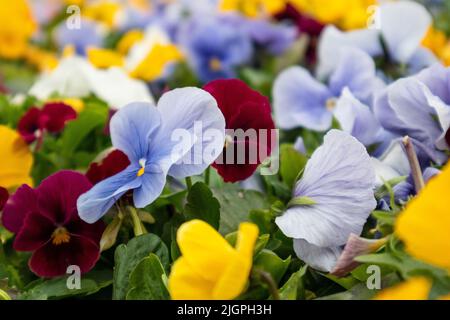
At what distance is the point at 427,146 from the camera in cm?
64

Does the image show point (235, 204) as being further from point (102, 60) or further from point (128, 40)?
point (128, 40)

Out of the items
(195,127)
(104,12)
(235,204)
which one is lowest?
(104,12)

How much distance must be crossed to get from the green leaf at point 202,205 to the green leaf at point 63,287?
89 mm

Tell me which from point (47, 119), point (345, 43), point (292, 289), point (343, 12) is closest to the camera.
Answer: point (292, 289)

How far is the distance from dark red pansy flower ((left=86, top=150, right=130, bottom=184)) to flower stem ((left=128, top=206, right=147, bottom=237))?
66mm

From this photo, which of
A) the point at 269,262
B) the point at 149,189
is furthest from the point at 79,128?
the point at 269,262

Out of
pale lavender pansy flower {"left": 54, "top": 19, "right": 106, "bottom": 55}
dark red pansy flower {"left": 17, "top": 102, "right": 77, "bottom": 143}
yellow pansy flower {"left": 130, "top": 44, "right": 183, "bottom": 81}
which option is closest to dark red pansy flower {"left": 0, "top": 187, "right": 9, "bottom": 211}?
dark red pansy flower {"left": 17, "top": 102, "right": 77, "bottom": 143}

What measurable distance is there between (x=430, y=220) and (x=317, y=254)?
0.18 m

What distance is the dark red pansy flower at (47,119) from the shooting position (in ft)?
2.76

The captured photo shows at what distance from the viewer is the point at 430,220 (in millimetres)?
394

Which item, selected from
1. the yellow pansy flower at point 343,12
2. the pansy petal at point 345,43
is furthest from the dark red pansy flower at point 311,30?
the pansy petal at point 345,43

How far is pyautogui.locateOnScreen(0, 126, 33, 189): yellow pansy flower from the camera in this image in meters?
0.73

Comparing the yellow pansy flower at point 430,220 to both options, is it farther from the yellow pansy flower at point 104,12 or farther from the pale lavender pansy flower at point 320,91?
the yellow pansy flower at point 104,12
